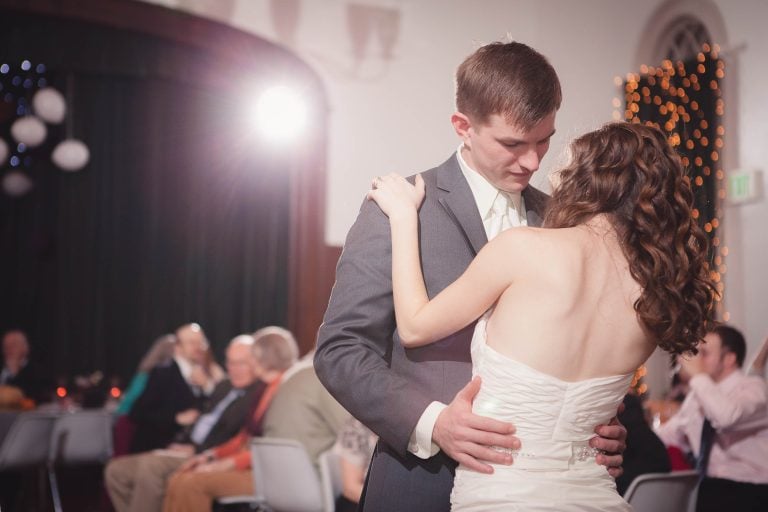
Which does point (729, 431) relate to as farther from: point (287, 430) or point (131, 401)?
point (131, 401)

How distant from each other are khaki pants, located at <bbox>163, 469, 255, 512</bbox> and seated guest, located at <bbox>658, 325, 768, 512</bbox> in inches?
94.4

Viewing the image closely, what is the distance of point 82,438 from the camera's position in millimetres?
6574

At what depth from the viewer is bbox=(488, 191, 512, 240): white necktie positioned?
2004 mm

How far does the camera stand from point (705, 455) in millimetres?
4098

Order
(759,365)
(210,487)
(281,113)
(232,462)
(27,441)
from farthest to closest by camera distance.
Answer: (281,113) < (27,441) < (232,462) < (210,487) < (759,365)

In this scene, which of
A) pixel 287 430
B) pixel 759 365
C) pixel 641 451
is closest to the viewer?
pixel 641 451

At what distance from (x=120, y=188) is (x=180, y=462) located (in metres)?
5.37

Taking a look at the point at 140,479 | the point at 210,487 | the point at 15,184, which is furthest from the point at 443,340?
the point at 15,184

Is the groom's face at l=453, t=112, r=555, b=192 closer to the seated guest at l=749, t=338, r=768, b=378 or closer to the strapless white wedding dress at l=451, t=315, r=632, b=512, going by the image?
the strapless white wedding dress at l=451, t=315, r=632, b=512

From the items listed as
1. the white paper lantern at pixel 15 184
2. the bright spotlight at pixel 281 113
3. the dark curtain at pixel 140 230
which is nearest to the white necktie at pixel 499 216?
the bright spotlight at pixel 281 113

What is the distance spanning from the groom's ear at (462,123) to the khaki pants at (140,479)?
4.47 meters

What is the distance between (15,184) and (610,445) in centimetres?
944

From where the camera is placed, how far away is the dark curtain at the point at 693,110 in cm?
649

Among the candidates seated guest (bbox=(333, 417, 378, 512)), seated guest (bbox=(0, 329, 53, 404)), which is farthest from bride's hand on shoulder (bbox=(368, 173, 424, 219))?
seated guest (bbox=(0, 329, 53, 404))
